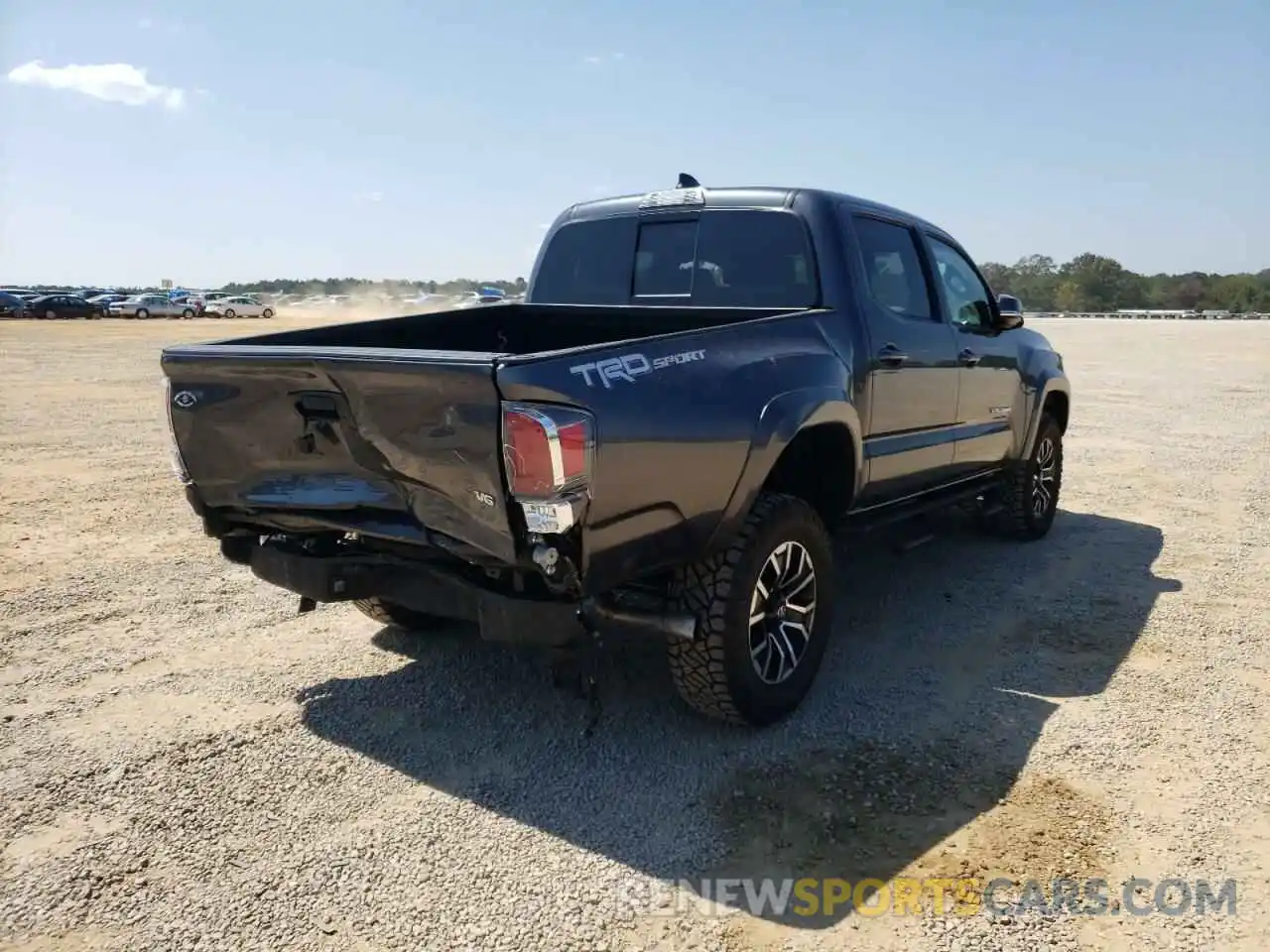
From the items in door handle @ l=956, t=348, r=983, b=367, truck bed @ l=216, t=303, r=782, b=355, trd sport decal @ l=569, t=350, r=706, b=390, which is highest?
truck bed @ l=216, t=303, r=782, b=355

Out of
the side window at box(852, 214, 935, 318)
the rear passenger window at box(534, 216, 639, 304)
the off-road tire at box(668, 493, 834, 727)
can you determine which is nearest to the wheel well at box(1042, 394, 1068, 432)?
the side window at box(852, 214, 935, 318)

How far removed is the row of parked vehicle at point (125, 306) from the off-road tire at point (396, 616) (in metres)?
52.0

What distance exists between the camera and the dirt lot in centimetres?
268

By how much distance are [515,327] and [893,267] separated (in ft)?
6.43

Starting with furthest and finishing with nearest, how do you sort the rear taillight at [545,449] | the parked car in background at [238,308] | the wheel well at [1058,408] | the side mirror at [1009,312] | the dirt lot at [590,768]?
the parked car in background at [238,308]
the wheel well at [1058,408]
the side mirror at [1009,312]
the rear taillight at [545,449]
the dirt lot at [590,768]

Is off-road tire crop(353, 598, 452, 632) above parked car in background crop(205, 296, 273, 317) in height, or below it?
below

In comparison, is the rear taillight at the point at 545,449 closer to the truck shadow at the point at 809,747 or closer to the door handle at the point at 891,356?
the truck shadow at the point at 809,747

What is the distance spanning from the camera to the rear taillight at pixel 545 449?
9.20 feet

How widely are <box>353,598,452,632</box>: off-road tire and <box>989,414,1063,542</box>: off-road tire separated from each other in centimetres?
382

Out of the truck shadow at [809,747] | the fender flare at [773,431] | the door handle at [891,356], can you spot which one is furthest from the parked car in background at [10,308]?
the fender flare at [773,431]

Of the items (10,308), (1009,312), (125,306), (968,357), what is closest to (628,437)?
(968,357)

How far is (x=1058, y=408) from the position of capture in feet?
23.3

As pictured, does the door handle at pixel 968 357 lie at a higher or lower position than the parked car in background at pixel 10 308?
lower

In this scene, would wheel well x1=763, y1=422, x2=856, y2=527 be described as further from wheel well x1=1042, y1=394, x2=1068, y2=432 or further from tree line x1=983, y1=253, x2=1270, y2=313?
tree line x1=983, y1=253, x2=1270, y2=313
